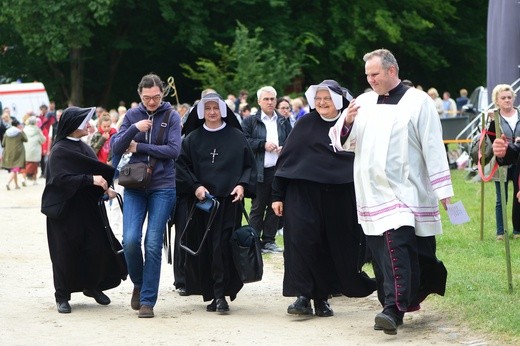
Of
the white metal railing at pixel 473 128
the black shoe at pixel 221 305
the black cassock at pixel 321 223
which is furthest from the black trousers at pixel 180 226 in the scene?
the white metal railing at pixel 473 128

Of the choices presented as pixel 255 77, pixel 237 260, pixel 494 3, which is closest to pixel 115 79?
pixel 255 77

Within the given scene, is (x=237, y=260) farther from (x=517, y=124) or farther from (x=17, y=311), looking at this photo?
(x=517, y=124)

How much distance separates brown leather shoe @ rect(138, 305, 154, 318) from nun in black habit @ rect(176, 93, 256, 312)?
0.64 meters

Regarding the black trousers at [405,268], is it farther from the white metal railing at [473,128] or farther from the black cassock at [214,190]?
the white metal railing at [473,128]

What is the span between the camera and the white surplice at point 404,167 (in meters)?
9.12

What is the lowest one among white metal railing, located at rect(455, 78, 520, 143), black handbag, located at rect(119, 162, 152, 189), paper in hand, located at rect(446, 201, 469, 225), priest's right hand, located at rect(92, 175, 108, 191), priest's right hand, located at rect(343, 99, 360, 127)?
white metal railing, located at rect(455, 78, 520, 143)

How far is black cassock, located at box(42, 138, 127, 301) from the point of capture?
1093cm

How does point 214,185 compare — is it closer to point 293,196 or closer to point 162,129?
point 162,129

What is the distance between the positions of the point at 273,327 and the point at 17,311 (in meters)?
2.36

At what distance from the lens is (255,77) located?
3378 cm

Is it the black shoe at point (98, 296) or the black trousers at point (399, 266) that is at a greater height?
the black trousers at point (399, 266)

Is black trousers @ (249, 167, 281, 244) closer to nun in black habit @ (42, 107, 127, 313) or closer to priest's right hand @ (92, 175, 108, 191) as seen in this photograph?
nun in black habit @ (42, 107, 127, 313)

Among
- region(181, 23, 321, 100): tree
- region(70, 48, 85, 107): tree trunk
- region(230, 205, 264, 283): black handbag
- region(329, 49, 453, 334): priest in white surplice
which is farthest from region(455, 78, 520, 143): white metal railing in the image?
region(70, 48, 85, 107): tree trunk

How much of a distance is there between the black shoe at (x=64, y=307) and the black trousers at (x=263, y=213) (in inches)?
179
